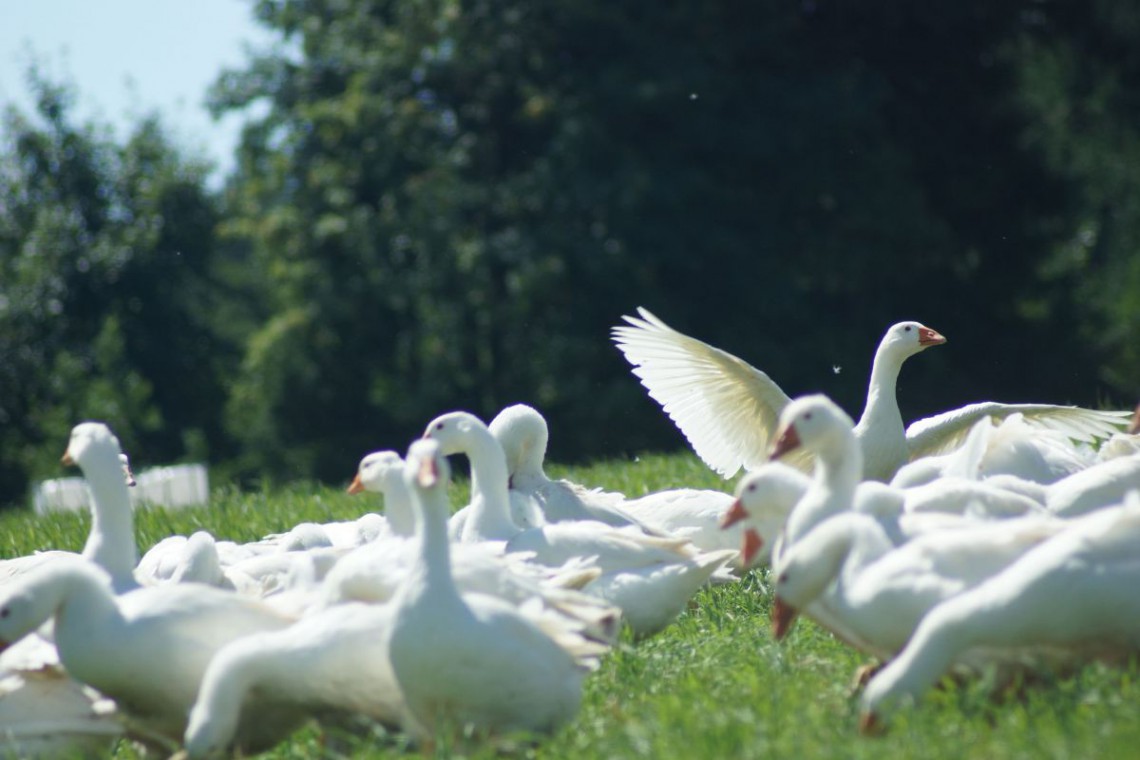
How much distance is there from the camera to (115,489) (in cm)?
617

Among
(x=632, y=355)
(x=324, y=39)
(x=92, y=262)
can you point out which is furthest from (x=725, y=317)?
(x=92, y=262)

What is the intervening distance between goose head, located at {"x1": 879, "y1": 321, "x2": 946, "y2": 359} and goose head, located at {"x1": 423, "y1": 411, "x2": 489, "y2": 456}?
276cm

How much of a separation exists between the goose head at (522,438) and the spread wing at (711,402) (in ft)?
3.57

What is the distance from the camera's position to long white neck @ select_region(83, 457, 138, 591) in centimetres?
612

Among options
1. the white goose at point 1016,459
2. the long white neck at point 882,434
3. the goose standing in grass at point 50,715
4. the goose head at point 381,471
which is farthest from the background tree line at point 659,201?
the goose standing in grass at point 50,715

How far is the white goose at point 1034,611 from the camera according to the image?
14.5ft

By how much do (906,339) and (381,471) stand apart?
338cm

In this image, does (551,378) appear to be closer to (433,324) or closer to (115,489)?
(433,324)

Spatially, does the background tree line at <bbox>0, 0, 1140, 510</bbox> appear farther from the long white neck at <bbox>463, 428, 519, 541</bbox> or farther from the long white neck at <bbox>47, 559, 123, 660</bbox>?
the long white neck at <bbox>47, 559, 123, 660</bbox>

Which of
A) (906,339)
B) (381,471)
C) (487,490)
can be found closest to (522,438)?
(487,490)

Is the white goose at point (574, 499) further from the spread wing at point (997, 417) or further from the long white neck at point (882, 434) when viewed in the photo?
the spread wing at point (997, 417)

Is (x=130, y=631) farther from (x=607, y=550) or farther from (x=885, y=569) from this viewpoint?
(x=885, y=569)

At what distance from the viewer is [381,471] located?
22.2ft

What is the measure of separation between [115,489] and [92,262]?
999 inches
